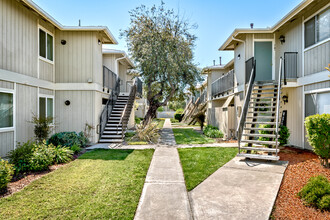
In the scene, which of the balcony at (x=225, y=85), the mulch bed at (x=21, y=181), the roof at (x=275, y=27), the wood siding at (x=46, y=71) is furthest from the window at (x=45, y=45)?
the balcony at (x=225, y=85)

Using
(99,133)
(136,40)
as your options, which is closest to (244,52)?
(136,40)

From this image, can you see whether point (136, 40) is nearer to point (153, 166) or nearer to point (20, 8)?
point (20, 8)

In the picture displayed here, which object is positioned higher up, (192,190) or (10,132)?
(10,132)

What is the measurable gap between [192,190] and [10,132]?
251 inches

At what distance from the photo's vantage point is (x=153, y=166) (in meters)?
6.11

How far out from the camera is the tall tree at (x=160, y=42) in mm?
13328

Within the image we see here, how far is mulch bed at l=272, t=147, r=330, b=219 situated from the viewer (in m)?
3.32

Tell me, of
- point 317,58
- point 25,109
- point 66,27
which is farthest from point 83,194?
point 317,58

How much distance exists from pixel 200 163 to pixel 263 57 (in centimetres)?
721

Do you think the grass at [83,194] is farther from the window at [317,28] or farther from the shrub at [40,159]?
the window at [317,28]

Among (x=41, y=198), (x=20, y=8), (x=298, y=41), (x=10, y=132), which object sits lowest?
(x=41, y=198)

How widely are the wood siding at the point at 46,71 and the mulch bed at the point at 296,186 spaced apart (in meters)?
9.37

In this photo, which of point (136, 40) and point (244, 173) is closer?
point (244, 173)

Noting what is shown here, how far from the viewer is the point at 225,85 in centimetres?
1380
